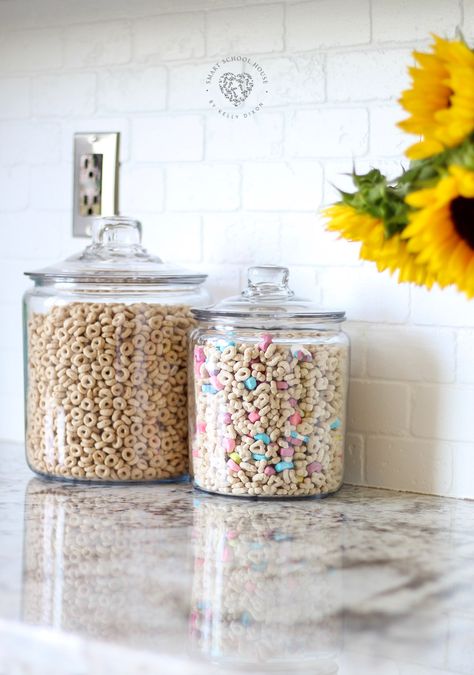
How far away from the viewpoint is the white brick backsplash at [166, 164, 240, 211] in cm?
159

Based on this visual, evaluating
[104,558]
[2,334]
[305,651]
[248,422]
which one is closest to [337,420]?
[248,422]

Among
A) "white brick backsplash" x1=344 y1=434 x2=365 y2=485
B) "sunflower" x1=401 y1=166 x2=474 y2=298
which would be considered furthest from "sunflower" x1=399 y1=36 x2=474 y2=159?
"white brick backsplash" x1=344 y1=434 x2=365 y2=485

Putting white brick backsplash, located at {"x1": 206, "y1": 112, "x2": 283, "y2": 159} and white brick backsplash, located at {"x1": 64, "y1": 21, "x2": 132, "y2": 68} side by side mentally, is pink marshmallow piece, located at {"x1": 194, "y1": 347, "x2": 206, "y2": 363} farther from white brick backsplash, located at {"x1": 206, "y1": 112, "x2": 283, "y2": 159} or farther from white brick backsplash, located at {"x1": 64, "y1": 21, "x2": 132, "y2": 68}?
white brick backsplash, located at {"x1": 64, "y1": 21, "x2": 132, "y2": 68}

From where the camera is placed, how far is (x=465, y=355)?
4.71 ft

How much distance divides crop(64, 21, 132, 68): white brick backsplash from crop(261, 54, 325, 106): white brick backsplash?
245mm

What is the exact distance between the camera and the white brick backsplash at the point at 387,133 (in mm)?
1456

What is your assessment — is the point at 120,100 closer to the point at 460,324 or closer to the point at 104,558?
the point at 460,324

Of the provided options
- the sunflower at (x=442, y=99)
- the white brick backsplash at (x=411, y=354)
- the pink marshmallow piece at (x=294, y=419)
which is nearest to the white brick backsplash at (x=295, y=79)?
the white brick backsplash at (x=411, y=354)

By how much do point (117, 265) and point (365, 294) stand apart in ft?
1.09

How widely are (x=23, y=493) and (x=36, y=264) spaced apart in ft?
1.56

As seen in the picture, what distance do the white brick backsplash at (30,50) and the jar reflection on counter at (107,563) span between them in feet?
2.22

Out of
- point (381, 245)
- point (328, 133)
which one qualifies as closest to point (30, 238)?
point (328, 133)

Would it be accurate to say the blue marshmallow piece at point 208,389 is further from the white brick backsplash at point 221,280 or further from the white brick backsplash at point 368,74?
the white brick backsplash at point 368,74
